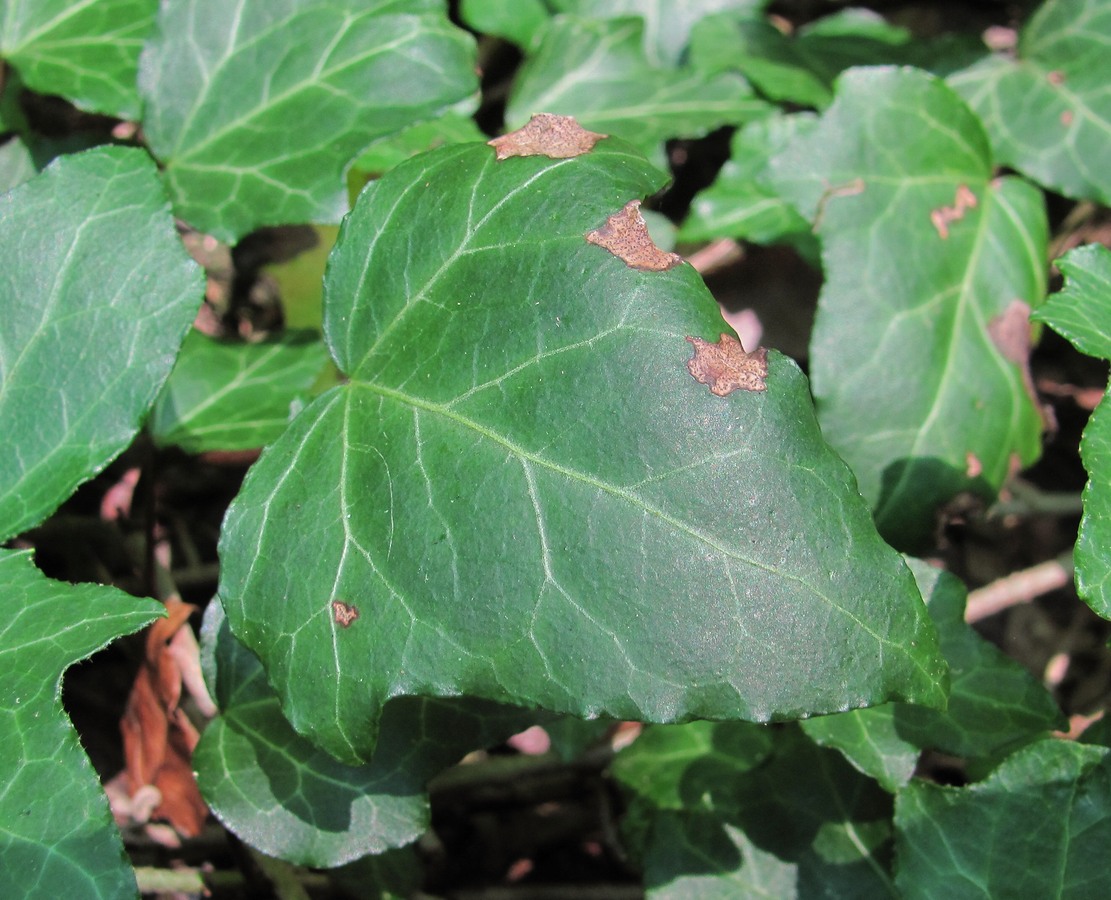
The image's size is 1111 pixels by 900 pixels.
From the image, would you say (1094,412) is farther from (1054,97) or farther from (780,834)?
(1054,97)

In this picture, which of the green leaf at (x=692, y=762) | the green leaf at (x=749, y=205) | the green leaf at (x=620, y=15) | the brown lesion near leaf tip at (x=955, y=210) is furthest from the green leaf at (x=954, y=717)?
the green leaf at (x=620, y=15)

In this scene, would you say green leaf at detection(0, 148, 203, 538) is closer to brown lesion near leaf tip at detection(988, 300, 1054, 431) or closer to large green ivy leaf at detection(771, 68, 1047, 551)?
large green ivy leaf at detection(771, 68, 1047, 551)

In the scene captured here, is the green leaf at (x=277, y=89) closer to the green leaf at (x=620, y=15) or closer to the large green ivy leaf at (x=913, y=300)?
the green leaf at (x=620, y=15)

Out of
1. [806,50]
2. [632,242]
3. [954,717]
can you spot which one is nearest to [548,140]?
[632,242]

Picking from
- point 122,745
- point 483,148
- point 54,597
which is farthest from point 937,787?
point 122,745

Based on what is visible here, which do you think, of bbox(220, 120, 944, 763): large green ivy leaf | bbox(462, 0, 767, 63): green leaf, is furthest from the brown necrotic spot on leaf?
bbox(462, 0, 767, 63): green leaf

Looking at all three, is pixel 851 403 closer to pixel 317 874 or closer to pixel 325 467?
pixel 325 467
